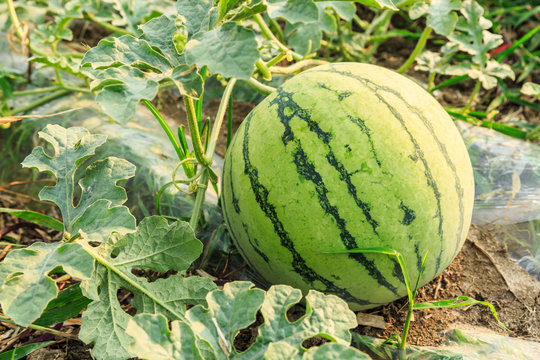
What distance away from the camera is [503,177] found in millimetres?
2385

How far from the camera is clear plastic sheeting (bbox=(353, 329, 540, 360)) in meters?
1.68

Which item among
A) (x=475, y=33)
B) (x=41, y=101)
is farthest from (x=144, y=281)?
(x=475, y=33)

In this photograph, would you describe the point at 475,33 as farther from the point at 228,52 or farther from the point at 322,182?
the point at 228,52

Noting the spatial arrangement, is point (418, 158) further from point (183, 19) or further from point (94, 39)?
point (94, 39)

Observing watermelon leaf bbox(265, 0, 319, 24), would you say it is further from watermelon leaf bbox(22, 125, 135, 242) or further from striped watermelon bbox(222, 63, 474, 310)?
watermelon leaf bbox(22, 125, 135, 242)

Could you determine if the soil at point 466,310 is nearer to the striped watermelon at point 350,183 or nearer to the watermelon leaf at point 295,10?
the striped watermelon at point 350,183

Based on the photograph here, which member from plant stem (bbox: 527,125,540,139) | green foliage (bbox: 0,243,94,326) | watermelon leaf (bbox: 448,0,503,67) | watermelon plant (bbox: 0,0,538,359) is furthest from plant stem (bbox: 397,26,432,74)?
green foliage (bbox: 0,243,94,326)

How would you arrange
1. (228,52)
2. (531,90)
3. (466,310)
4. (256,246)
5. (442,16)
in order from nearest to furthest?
(228,52), (256,246), (466,310), (442,16), (531,90)

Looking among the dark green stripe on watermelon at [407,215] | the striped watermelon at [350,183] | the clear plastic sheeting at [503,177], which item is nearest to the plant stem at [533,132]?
the clear plastic sheeting at [503,177]

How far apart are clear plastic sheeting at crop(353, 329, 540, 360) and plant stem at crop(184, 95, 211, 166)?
32.9 inches

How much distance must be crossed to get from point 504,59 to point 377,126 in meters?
2.16

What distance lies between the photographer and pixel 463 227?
5.67ft

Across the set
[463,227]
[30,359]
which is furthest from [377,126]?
[30,359]

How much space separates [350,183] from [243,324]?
52 centimetres
